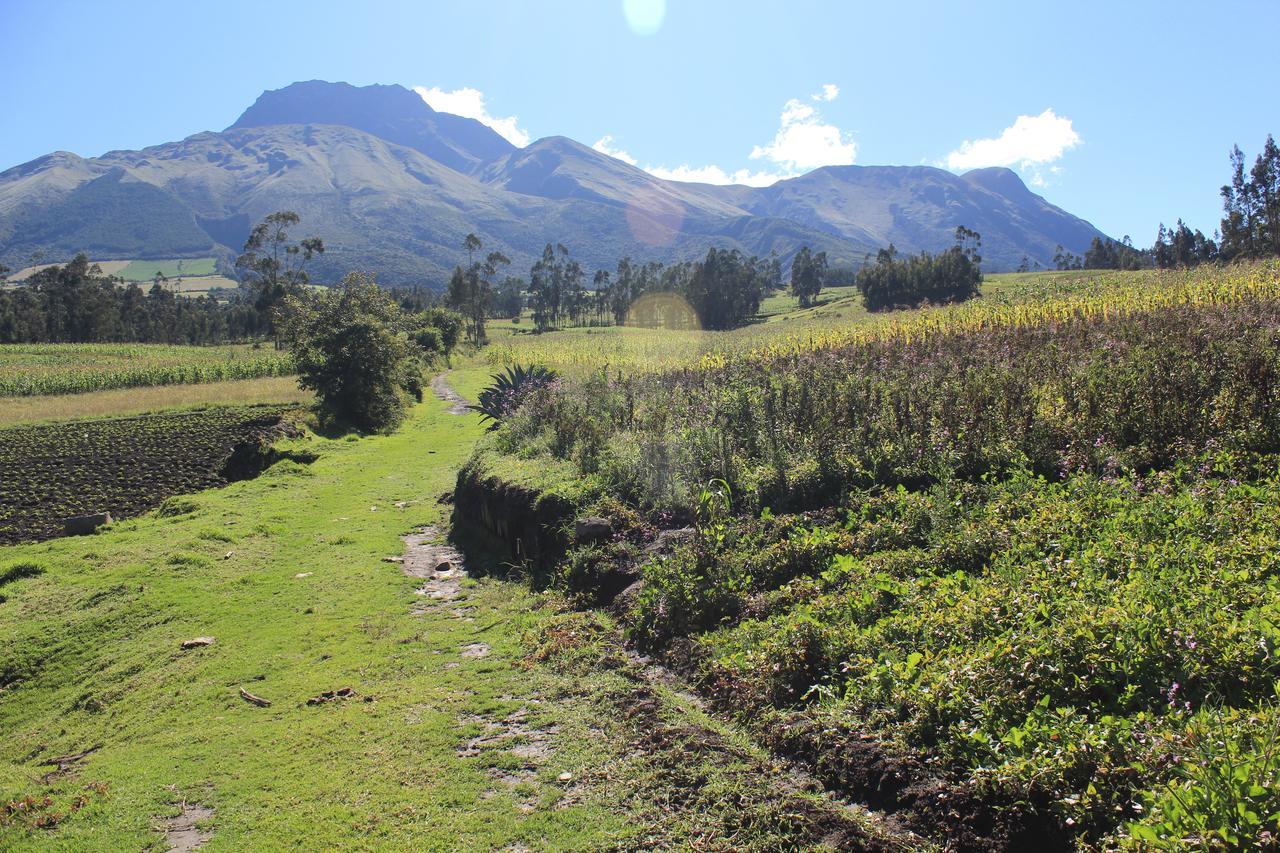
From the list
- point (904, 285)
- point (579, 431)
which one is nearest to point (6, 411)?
point (579, 431)

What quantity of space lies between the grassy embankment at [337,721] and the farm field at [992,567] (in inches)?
27.1

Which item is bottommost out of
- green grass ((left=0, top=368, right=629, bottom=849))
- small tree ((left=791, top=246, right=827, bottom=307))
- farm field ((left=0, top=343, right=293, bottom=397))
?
green grass ((left=0, top=368, right=629, bottom=849))

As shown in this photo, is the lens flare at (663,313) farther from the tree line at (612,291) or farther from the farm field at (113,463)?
the farm field at (113,463)

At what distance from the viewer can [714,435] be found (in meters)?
10.0

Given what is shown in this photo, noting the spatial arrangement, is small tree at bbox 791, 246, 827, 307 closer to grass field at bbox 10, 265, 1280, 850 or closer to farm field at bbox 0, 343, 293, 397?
farm field at bbox 0, 343, 293, 397

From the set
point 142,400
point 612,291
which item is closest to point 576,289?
point 612,291

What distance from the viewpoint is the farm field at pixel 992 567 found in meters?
3.50

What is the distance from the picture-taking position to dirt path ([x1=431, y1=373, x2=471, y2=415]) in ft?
103

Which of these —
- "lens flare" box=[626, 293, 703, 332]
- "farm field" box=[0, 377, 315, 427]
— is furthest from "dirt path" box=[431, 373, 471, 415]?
"lens flare" box=[626, 293, 703, 332]

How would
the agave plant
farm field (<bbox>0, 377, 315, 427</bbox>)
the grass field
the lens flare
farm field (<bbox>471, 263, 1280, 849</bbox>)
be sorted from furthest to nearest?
the lens flare, farm field (<bbox>0, 377, 315, 427</bbox>), the agave plant, the grass field, farm field (<bbox>471, 263, 1280, 849</bbox>)

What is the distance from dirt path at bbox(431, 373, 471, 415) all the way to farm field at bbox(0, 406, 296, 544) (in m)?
7.63

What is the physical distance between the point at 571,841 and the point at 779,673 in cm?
201

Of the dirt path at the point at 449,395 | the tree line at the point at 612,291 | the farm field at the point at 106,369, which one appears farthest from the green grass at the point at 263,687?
the tree line at the point at 612,291

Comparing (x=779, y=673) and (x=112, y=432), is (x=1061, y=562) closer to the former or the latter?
(x=779, y=673)
